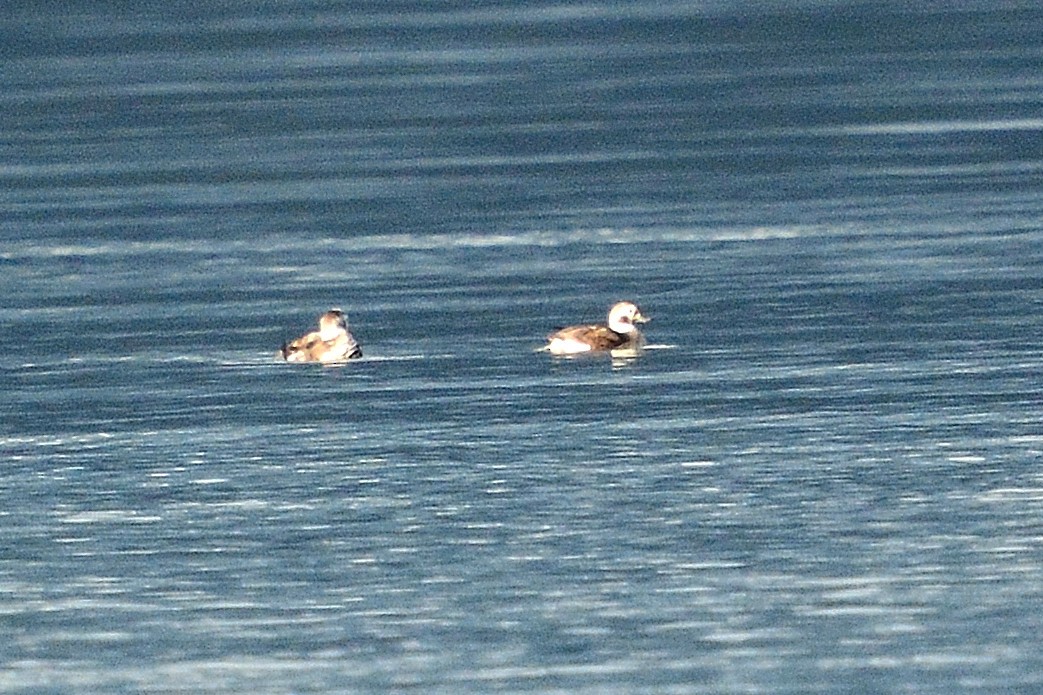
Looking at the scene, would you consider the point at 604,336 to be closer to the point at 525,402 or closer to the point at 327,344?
the point at 327,344

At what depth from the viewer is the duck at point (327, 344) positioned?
20688mm

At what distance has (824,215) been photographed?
2859 centimetres

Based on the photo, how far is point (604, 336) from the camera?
21250mm

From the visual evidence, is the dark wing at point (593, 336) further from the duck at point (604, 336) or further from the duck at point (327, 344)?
the duck at point (327, 344)

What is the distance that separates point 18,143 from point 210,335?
16.0 m

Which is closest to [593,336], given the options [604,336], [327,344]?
[604,336]

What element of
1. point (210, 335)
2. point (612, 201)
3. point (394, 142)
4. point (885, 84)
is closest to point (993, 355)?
point (210, 335)

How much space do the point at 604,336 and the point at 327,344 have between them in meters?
1.77

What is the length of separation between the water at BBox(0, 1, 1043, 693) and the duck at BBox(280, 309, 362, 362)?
156mm

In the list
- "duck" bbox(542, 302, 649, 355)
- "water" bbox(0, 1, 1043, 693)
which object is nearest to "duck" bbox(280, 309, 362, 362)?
"water" bbox(0, 1, 1043, 693)

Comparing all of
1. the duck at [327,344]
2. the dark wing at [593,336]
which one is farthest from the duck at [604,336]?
the duck at [327,344]

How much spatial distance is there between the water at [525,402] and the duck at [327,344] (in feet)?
0.51

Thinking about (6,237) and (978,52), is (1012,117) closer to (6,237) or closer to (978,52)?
(978,52)

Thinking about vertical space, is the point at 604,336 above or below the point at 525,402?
above
